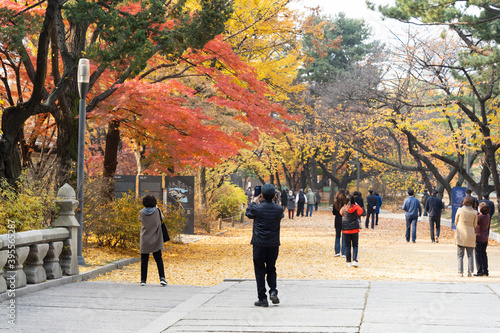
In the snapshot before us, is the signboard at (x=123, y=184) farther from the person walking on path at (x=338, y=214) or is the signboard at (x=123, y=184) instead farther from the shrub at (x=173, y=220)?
the person walking on path at (x=338, y=214)

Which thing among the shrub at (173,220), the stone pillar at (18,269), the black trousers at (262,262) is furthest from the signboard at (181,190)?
the black trousers at (262,262)

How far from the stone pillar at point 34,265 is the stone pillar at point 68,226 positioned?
1.06 meters

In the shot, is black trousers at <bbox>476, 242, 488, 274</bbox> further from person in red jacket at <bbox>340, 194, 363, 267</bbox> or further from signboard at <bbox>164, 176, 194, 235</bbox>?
signboard at <bbox>164, 176, 194, 235</bbox>

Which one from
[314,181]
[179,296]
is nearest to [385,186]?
[314,181]

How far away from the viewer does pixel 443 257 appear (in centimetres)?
1630

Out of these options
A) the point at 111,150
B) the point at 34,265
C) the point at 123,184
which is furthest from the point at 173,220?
the point at 34,265

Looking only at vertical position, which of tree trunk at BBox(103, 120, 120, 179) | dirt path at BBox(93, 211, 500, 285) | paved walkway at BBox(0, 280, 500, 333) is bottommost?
dirt path at BBox(93, 211, 500, 285)

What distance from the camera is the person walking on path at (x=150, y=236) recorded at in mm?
10445

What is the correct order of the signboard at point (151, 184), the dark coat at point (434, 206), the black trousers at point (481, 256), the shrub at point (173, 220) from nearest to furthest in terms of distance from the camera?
1. the black trousers at point (481, 256)
2. the shrub at point (173, 220)
3. the signboard at point (151, 184)
4. the dark coat at point (434, 206)

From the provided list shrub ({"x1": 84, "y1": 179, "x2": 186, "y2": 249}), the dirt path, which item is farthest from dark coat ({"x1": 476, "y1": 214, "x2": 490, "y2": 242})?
shrub ({"x1": 84, "y1": 179, "x2": 186, "y2": 249})

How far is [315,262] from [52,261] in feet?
23.2

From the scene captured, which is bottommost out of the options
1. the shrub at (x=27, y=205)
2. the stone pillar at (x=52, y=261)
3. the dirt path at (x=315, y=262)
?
the dirt path at (x=315, y=262)

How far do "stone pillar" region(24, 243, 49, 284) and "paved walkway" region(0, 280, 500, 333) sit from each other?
1.00 ft

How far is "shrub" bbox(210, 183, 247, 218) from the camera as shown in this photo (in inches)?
1196
